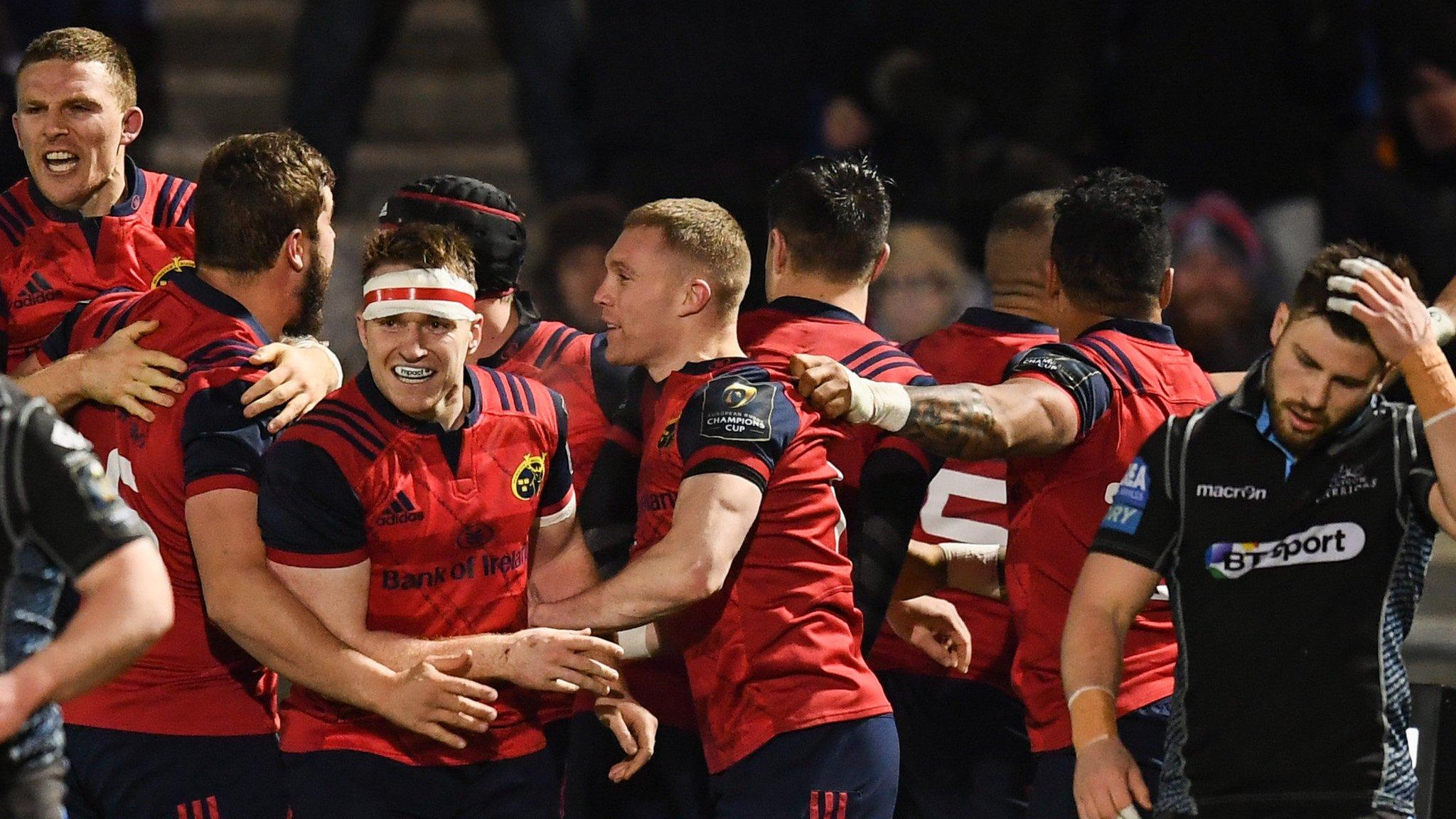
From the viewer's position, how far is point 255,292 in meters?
4.59

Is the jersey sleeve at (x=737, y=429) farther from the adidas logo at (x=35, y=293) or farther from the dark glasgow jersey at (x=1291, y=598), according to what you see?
the adidas logo at (x=35, y=293)

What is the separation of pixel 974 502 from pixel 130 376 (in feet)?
8.45

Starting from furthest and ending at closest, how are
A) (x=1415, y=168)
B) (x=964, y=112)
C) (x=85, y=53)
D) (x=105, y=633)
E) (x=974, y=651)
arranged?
(x=964, y=112) → (x=1415, y=168) → (x=974, y=651) → (x=85, y=53) → (x=105, y=633)

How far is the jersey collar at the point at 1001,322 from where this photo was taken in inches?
226

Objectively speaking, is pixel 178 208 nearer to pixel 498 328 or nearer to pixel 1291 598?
pixel 498 328

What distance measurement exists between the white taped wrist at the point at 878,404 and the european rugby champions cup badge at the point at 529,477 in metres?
0.74

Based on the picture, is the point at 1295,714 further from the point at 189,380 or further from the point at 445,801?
the point at 189,380

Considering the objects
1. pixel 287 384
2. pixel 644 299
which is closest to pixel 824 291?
pixel 644 299

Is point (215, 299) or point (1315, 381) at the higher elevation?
point (215, 299)

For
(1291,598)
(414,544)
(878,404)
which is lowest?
(1291,598)

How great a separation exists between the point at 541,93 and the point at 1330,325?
679 cm

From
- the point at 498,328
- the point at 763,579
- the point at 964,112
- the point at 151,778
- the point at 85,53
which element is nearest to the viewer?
the point at 151,778

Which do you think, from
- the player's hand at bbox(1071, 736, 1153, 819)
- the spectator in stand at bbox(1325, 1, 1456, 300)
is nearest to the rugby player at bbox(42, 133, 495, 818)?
the player's hand at bbox(1071, 736, 1153, 819)

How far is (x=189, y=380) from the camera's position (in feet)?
14.6
